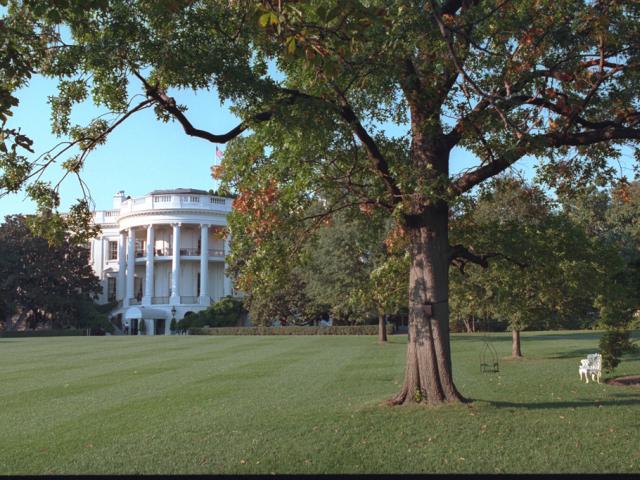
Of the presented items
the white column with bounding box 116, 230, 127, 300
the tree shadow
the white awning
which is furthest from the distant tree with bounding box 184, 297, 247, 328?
the tree shadow

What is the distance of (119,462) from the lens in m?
8.68

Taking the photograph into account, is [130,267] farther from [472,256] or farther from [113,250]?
[472,256]

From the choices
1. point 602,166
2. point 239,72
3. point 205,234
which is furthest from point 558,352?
point 205,234

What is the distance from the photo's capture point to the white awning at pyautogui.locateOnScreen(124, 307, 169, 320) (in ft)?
210

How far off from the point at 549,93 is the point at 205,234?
192ft

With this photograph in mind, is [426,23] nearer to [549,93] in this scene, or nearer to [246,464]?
[549,93]

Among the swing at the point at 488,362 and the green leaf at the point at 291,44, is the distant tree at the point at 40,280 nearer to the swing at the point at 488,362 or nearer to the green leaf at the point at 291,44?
the swing at the point at 488,362

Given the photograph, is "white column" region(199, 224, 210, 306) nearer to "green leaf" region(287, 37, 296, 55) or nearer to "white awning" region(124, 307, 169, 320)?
"white awning" region(124, 307, 169, 320)

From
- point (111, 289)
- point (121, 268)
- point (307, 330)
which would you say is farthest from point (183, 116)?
point (111, 289)

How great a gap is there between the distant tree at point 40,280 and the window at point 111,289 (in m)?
8.86

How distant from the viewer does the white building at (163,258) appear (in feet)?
218

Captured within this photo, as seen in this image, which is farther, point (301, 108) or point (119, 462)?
point (301, 108)

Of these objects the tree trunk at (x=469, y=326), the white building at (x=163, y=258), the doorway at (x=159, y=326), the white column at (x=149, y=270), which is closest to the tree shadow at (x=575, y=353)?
the tree trunk at (x=469, y=326)

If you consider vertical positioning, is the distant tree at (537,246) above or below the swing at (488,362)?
above
